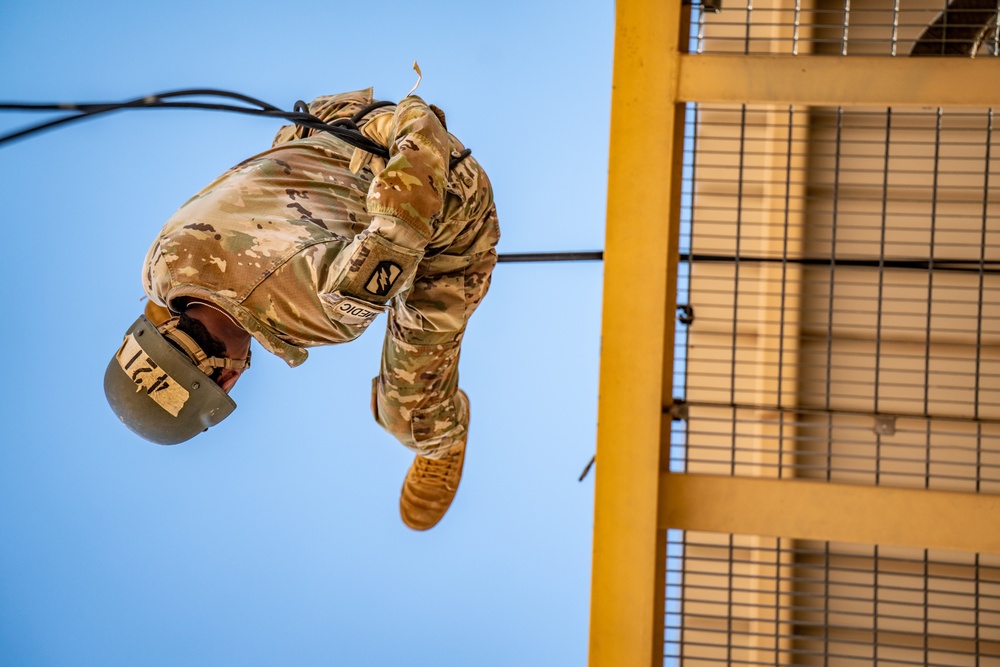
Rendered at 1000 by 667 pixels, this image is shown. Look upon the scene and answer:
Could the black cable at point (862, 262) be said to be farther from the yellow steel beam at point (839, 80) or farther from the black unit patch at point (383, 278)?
the black unit patch at point (383, 278)

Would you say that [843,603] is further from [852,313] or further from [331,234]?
[331,234]

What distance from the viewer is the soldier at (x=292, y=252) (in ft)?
5.44

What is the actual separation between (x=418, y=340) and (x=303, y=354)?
0.46 metres

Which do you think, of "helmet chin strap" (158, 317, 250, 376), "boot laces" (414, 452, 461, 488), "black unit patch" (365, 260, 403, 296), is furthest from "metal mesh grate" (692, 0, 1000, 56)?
"boot laces" (414, 452, 461, 488)

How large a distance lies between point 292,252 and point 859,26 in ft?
4.17

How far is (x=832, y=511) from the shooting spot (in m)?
1.60

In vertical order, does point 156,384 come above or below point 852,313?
below

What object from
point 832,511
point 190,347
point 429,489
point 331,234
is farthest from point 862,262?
point 429,489

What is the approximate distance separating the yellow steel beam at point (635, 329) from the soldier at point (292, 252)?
0.43 meters

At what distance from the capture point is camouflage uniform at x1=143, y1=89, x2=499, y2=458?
165 cm

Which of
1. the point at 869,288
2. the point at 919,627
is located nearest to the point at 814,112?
the point at 869,288

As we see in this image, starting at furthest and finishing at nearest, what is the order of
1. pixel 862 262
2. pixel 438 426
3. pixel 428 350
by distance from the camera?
1. pixel 438 426
2. pixel 428 350
3. pixel 862 262

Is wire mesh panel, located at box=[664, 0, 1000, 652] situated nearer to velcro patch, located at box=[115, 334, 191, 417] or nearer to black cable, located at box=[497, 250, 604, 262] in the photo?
black cable, located at box=[497, 250, 604, 262]

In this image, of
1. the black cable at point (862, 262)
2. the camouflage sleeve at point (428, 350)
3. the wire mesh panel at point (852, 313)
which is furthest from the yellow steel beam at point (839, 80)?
the camouflage sleeve at point (428, 350)
